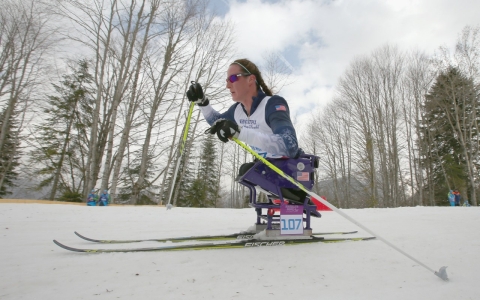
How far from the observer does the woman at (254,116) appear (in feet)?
6.26

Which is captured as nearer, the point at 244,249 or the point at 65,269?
the point at 65,269

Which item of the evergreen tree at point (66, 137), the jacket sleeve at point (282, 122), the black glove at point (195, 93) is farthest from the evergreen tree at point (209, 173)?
the jacket sleeve at point (282, 122)

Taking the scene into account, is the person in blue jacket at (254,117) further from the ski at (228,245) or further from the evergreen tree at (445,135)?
the evergreen tree at (445,135)

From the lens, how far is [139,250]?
5.87ft

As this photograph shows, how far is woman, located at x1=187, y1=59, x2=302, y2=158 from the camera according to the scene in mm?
1908

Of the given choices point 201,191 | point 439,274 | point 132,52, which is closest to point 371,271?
point 439,274

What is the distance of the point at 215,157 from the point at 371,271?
2963 cm

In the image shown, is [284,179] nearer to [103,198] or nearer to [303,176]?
[303,176]

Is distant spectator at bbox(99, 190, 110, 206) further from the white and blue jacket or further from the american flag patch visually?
the american flag patch

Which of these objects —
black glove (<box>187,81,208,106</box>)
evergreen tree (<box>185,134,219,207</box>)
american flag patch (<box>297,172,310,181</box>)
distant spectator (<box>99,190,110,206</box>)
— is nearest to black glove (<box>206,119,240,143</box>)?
american flag patch (<box>297,172,310,181</box>)

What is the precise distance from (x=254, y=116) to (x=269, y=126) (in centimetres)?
24

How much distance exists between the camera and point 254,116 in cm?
250

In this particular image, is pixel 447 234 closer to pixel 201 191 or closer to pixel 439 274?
pixel 439 274

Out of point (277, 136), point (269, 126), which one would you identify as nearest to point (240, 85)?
point (269, 126)
